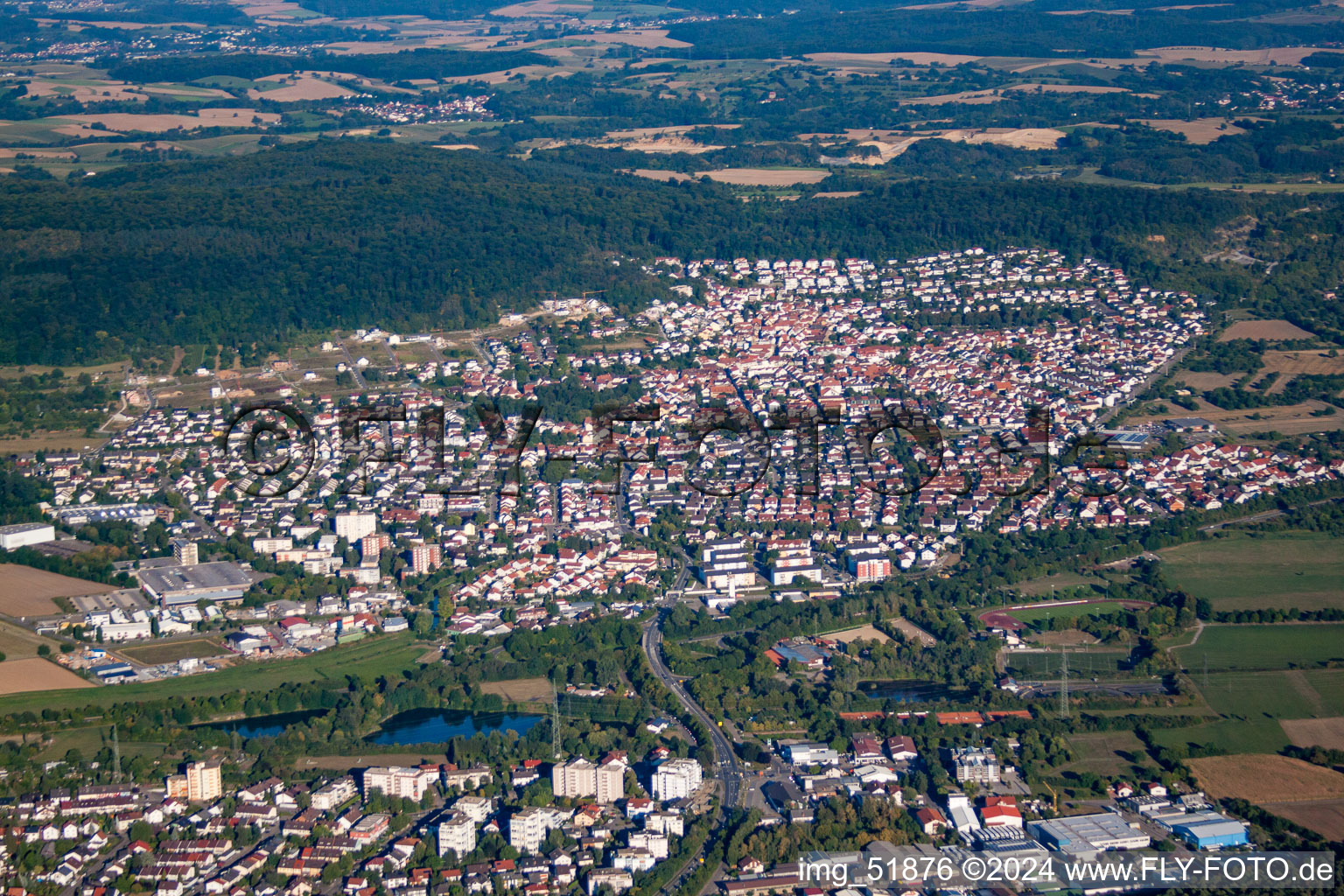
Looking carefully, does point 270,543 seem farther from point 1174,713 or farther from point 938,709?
point 1174,713

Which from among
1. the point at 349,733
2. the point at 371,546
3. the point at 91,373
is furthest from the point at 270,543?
the point at 91,373

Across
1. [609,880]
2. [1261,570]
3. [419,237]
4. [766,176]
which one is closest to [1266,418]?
[1261,570]

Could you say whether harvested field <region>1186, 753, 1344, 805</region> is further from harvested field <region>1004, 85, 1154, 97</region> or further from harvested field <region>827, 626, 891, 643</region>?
harvested field <region>1004, 85, 1154, 97</region>

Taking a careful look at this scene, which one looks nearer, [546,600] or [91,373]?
[546,600]

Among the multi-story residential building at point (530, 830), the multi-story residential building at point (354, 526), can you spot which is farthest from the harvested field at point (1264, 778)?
the multi-story residential building at point (354, 526)

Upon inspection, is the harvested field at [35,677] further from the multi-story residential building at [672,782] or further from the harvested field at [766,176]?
the harvested field at [766,176]

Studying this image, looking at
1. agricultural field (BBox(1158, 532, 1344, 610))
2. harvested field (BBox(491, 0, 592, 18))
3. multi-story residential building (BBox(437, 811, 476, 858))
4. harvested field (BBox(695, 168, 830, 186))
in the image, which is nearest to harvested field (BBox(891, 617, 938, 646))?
agricultural field (BBox(1158, 532, 1344, 610))
